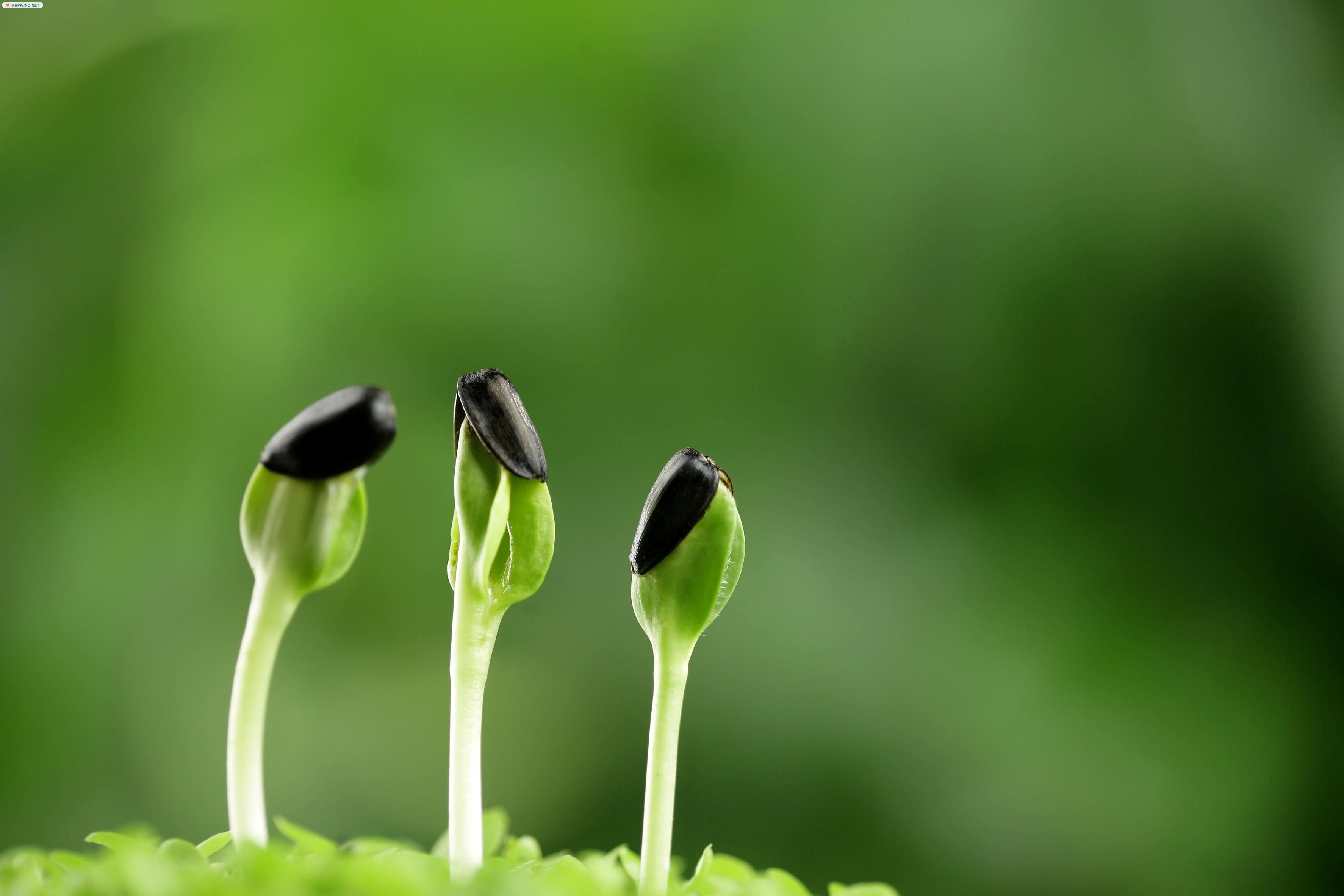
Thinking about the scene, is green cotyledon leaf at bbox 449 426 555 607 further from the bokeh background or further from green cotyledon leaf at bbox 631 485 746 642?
the bokeh background

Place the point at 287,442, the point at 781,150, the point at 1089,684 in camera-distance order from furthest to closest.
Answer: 1. the point at 781,150
2. the point at 1089,684
3. the point at 287,442

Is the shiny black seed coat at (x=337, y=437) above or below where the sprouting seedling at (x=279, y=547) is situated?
above

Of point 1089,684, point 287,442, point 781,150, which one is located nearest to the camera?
point 287,442

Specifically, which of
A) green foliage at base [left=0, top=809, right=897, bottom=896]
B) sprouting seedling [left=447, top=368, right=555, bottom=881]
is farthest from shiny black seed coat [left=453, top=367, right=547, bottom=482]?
green foliage at base [left=0, top=809, right=897, bottom=896]

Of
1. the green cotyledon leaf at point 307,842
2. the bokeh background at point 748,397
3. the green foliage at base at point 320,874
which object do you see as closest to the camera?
the green foliage at base at point 320,874

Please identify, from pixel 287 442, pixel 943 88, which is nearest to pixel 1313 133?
pixel 943 88

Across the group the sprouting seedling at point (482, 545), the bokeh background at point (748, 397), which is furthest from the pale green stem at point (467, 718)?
the bokeh background at point (748, 397)

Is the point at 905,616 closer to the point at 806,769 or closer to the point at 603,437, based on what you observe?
the point at 806,769

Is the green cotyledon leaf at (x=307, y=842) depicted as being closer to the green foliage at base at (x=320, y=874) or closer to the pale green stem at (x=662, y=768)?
the green foliage at base at (x=320, y=874)
